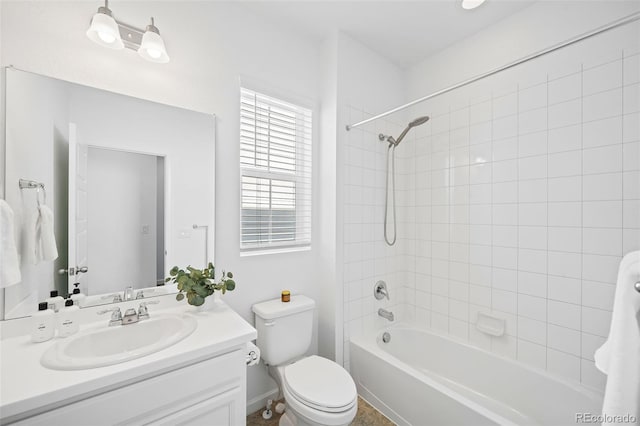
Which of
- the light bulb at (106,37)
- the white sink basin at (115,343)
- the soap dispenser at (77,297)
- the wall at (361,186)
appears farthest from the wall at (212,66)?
the soap dispenser at (77,297)

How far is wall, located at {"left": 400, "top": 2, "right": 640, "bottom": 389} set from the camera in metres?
1.46

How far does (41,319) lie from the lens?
3.58 ft

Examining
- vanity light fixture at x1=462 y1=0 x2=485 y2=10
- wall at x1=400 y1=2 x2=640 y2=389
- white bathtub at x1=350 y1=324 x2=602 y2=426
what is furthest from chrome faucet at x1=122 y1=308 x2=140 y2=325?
vanity light fixture at x1=462 y1=0 x2=485 y2=10

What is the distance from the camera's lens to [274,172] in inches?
76.5

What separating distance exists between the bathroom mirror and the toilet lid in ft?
2.71

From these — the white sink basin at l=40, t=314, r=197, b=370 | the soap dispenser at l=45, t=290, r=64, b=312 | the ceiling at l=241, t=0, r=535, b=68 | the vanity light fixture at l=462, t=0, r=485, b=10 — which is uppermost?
the ceiling at l=241, t=0, r=535, b=68

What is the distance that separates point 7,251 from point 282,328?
1.28m

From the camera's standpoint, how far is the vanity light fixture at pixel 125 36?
45.6 inches

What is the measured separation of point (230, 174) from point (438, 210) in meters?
1.65

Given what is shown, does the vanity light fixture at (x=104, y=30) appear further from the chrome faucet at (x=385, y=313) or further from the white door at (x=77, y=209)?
the chrome faucet at (x=385, y=313)

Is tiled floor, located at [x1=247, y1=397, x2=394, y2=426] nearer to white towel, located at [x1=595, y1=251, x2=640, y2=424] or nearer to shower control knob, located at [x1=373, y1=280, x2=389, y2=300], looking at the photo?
shower control knob, located at [x1=373, y1=280, x2=389, y2=300]

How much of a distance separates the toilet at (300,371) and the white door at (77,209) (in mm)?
911

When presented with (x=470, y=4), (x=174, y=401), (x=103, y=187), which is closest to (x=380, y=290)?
(x=174, y=401)

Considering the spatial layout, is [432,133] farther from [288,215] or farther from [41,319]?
[41,319]
